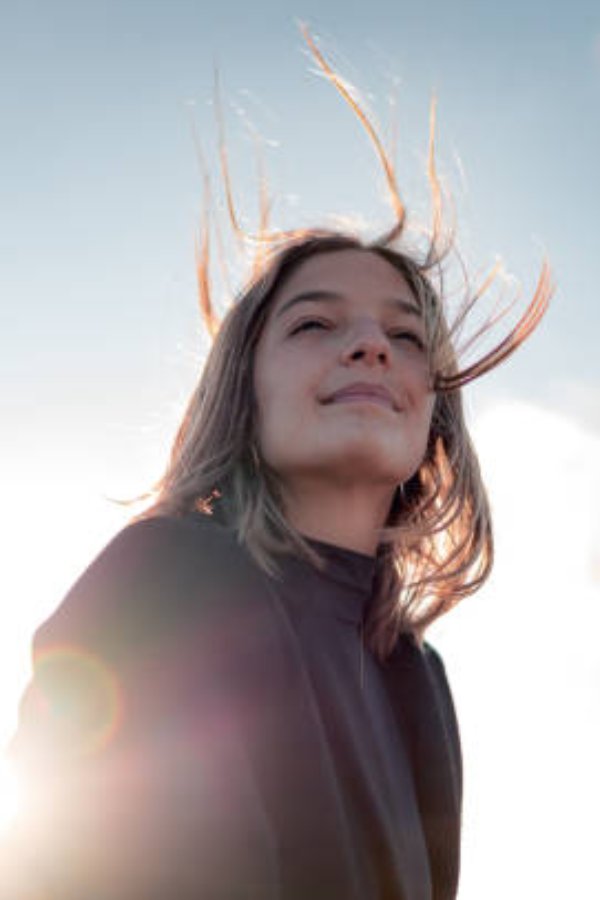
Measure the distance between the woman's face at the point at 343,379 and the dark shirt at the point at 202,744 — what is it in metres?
0.33

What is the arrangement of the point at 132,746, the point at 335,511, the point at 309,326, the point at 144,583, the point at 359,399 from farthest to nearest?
the point at 309,326 < the point at 335,511 < the point at 359,399 < the point at 144,583 < the point at 132,746

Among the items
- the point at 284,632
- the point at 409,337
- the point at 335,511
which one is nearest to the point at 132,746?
the point at 284,632

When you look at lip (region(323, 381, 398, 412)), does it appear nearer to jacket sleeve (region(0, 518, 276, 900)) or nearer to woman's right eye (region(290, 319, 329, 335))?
woman's right eye (region(290, 319, 329, 335))

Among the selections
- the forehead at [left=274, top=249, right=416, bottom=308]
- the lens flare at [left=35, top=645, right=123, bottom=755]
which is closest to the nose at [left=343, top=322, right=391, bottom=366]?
the forehead at [left=274, top=249, right=416, bottom=308]

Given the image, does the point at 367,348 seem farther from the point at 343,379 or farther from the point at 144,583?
the point at 144,583

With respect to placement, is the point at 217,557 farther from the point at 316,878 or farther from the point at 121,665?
the point at 316,878

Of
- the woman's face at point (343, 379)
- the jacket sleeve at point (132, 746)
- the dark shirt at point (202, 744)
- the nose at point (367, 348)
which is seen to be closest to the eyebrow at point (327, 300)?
the woman's face at point (343, 379)

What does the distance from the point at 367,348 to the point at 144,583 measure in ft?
3.27

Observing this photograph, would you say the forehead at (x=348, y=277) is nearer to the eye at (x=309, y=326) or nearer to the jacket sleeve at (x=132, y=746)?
the eye at (x=309, y=326)

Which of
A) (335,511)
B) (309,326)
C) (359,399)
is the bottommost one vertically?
(335,511)

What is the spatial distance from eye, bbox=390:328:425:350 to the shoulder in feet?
3.18

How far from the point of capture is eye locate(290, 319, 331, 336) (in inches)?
134

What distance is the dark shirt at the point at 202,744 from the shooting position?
2.29 metres

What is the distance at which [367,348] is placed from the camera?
3211 millimetres
